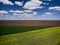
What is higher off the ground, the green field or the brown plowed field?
the brown plowed field

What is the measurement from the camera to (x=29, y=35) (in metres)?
1.93

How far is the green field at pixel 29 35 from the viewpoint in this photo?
1.89m

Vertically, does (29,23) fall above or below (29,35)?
above

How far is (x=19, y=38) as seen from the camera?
6.28 feet

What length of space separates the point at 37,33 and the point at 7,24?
0.46m

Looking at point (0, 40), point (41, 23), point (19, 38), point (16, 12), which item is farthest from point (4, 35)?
point (41, 23)

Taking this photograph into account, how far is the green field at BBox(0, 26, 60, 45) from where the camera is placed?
6.20 feet

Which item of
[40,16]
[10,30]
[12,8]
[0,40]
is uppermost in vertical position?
[12,8]

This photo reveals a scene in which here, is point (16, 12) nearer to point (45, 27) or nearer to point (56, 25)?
point (45, 27)

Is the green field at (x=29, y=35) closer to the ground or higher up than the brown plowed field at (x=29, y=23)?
closer to the ground

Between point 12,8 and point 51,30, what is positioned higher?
point 12,8

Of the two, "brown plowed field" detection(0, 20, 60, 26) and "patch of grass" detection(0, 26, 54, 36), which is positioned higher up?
"brown plowed field" detection(0, 20, 60, 26)

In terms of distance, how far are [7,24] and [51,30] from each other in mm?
654

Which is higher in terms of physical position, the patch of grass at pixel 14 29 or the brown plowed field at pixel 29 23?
the brown plowed field at pixel 29 23
